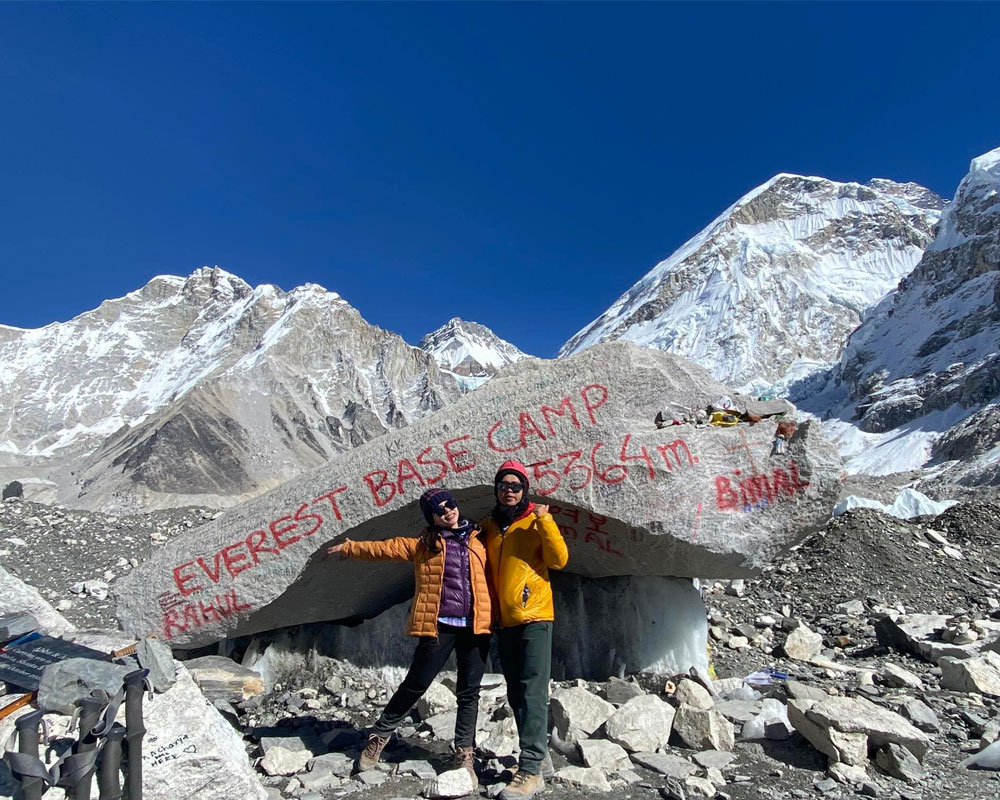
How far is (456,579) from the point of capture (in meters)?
4.41

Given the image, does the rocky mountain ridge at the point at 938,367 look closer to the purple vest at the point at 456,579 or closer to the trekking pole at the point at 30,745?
the purple vest at the point at 456,579

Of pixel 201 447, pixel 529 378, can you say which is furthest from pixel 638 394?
pixel 201 447

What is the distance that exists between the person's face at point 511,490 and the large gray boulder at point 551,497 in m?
1.64

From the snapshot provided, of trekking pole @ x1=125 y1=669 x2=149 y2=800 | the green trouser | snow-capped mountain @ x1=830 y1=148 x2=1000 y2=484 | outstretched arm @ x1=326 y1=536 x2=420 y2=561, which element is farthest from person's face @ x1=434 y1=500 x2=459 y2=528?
snow-capped mountain @ x1=830 y1=148 x2=1000 y2=484

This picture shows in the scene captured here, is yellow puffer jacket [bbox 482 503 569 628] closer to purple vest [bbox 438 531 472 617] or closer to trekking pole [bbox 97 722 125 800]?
purple vest [bbox 438 531 472 617]

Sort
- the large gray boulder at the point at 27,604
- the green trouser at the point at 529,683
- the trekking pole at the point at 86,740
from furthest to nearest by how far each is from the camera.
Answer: the large gray boulder at the point at 27,604, the green trouser at the point at 529,683, the trekking pole at the point at 86,740

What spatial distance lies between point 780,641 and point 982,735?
10.2 feet

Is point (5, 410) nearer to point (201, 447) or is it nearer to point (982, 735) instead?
point (201, 447)

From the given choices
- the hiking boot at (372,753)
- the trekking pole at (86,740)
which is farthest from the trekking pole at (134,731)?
the hiking boot at (372,753)

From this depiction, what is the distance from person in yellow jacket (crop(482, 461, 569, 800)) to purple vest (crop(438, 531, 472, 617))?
0.18 meters

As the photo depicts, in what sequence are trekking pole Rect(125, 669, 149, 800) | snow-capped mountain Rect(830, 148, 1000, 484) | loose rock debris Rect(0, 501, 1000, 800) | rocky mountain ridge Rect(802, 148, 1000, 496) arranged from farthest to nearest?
1. snow-capped mountain Rect(830, 148, 1000, 484)
2. rocky mountain ridge Rect(802, 148, 1000, 496)
3. loose rock debris Rect(0, 501, 1000, 800)
4. trekking pole Rect(125, 669, 149, 800)

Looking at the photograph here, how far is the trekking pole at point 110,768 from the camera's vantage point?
3.45m

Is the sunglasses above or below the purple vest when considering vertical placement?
above

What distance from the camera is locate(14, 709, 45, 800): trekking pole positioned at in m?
3.19
